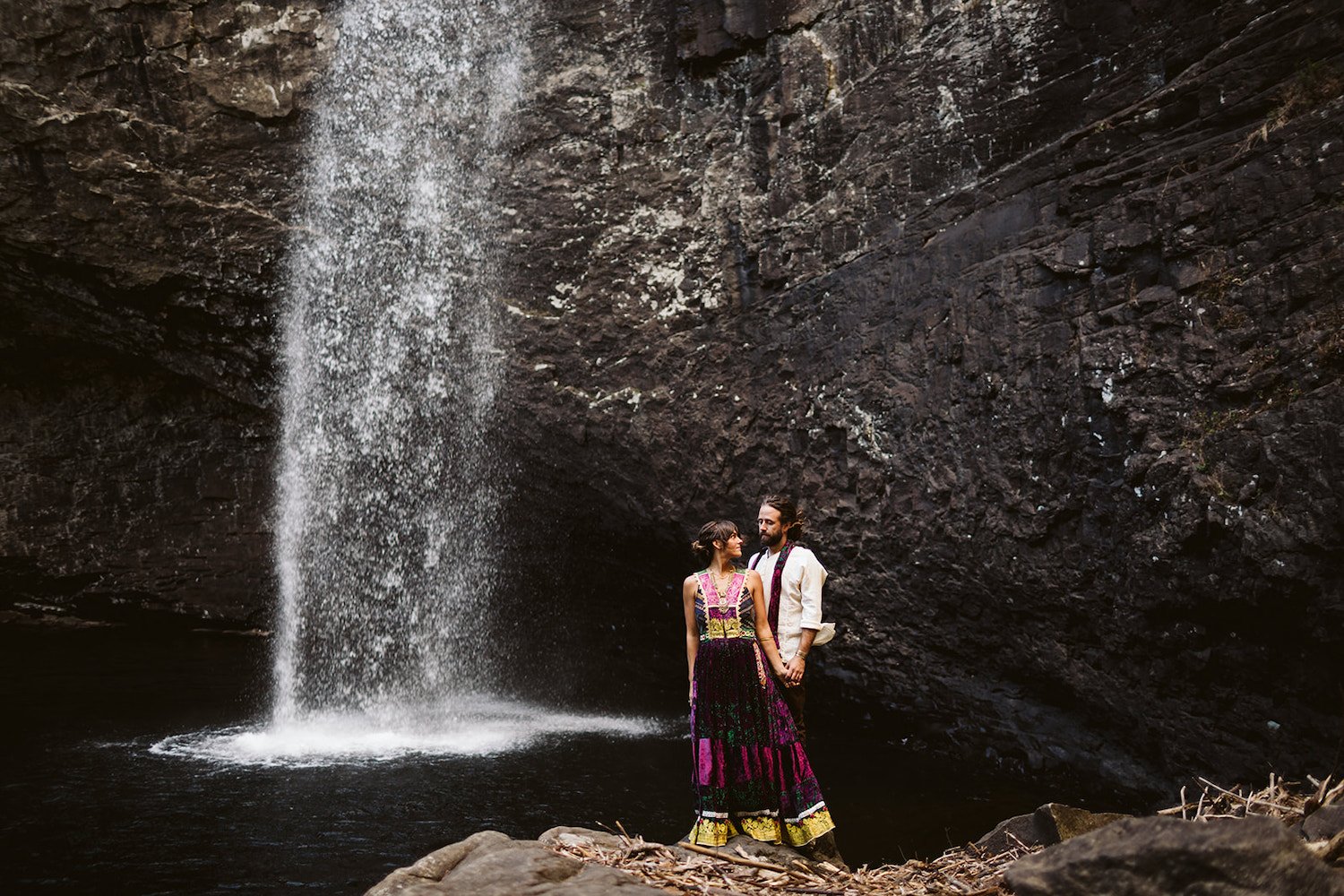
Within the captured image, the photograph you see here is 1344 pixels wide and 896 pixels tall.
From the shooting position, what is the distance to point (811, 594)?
4.25m

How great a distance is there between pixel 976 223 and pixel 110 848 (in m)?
7.38

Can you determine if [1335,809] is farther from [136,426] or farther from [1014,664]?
[136,426]

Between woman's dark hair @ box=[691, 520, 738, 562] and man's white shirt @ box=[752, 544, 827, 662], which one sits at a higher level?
woman's dark hair @ box=[691, 520, 738, 562]

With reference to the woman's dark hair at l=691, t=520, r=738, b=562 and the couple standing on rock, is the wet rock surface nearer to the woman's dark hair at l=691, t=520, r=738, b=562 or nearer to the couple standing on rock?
the couple standing on rock

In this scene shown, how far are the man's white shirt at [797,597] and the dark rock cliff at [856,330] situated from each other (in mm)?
2979

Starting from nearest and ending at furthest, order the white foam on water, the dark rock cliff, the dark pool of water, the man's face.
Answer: the man's face, the dark pool of water, the dark rock cliff, the white foam on water

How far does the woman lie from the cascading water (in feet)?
20.3

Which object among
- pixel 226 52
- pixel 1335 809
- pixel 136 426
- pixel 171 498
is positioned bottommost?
pixel 1335 809

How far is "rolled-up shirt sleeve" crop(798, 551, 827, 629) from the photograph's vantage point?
4238 millimetres

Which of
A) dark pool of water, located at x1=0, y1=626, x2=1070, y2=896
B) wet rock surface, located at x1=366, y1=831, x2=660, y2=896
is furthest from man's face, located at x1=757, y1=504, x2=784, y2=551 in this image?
dark pool of water, located at x1=0, y1=626, x2=1070, y2=896

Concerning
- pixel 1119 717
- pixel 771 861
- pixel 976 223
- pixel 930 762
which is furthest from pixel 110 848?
pixel 976 223

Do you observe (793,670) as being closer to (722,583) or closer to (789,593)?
(789,593)

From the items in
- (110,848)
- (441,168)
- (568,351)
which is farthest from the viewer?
(441,168)

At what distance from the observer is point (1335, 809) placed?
276 cm
